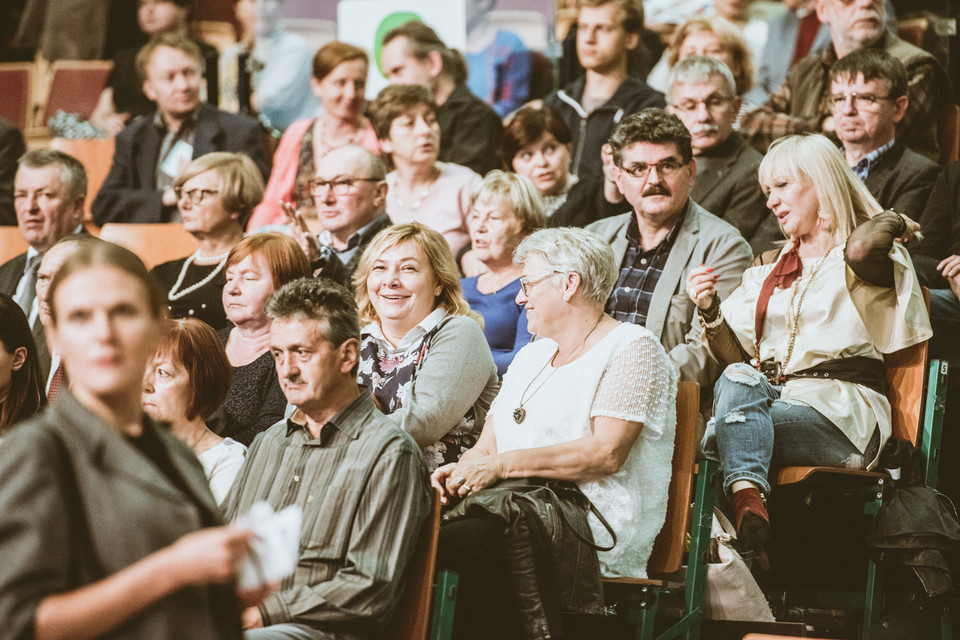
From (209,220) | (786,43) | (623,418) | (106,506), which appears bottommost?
(623,418)

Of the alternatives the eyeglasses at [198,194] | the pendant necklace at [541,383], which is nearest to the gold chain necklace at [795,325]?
the pendant necklace at [541,383]

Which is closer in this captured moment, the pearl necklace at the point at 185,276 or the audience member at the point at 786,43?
the pearl necklace at the point at 185,276

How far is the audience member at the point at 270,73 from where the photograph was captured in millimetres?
5941

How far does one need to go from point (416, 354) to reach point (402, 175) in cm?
171

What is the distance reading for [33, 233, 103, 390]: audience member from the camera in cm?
357

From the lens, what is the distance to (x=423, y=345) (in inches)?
123

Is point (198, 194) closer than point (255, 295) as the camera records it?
No

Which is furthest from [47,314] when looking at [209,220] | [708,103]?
[708,103]

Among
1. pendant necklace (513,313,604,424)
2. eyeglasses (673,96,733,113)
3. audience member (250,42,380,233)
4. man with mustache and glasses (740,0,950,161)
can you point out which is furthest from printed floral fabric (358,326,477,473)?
man with mustache and glasses (740,0,950,161)

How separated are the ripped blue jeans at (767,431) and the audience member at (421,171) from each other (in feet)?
5.34

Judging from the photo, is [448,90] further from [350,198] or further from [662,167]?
[662,167]

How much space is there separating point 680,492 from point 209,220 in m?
2.09

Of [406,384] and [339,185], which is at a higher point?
[339,185]

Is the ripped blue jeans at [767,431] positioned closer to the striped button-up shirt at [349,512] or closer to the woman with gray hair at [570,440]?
the woman with gray hair at [570,440]
